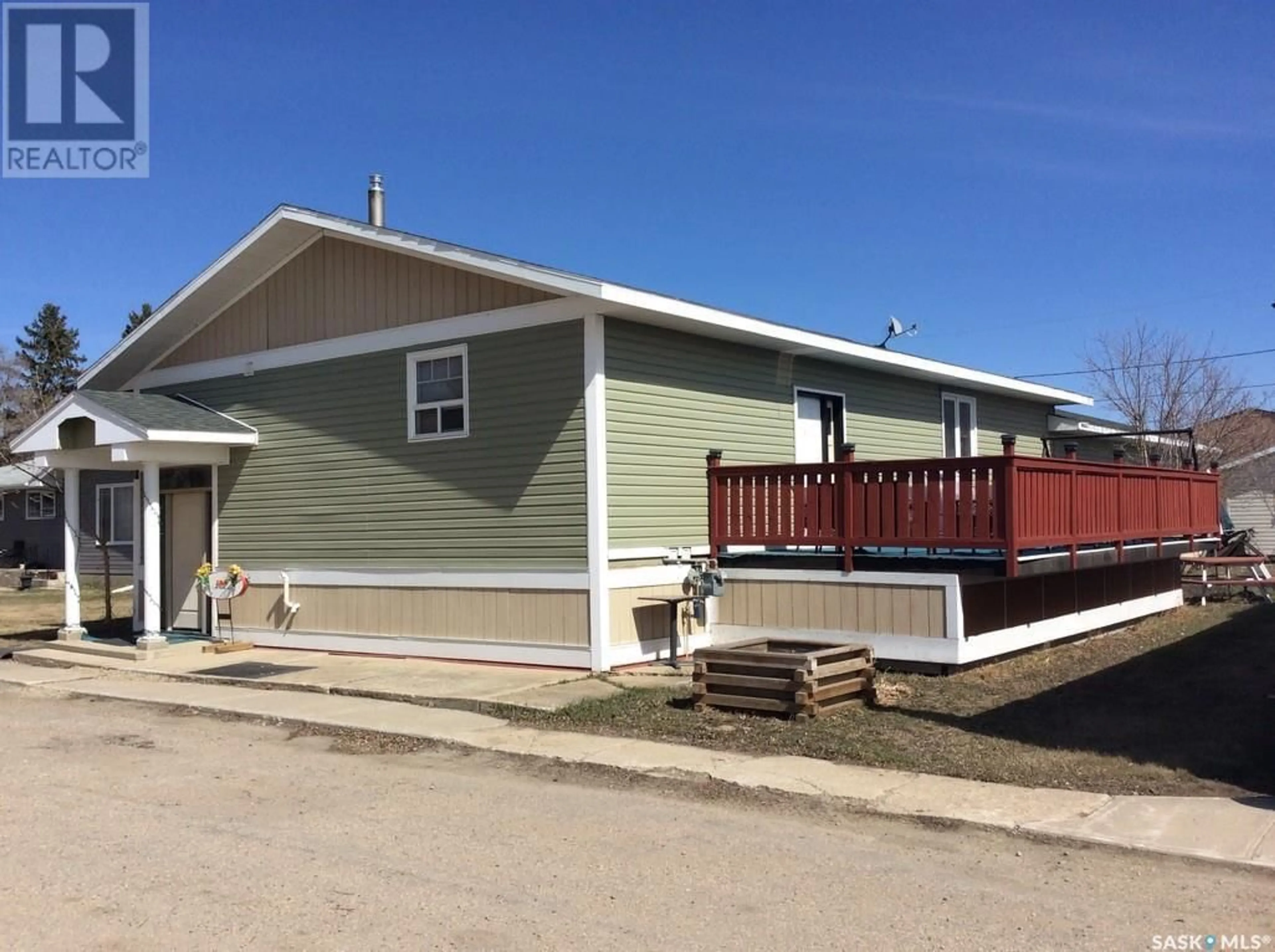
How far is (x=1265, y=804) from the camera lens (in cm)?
656

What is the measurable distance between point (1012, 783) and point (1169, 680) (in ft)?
14.8

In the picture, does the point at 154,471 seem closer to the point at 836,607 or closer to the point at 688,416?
the point at 688,416

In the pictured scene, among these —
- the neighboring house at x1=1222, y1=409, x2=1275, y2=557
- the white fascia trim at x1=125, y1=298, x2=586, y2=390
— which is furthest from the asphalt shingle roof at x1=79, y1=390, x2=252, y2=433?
the neighboring house at x1=1222, y1=409, x2=1275, y2=557

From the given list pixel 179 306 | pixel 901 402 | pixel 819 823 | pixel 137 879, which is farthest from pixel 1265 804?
pixel 179 306

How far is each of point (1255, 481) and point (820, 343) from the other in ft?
74.8

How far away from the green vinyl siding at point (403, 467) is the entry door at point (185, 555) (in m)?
0.71

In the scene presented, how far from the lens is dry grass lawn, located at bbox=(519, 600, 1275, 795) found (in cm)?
750

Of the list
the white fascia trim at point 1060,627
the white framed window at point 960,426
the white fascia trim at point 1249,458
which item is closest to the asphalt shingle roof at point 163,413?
the white fascia trim at point 1060,627

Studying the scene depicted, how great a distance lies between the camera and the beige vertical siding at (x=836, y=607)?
35.3 feet

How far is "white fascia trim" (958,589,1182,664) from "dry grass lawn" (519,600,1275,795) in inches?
8.1

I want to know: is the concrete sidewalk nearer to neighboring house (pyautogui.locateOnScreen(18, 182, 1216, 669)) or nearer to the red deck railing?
neighboring house (pyautogui.locateOnScreen(18, 182, 1216, 669))

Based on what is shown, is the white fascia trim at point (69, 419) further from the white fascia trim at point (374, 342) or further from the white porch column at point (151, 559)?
the white fascia trim at point (374, 342)

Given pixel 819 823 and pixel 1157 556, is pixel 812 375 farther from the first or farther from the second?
pixel 819 823

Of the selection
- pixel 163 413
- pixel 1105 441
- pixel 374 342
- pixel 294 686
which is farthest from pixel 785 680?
pixel 1105 441
